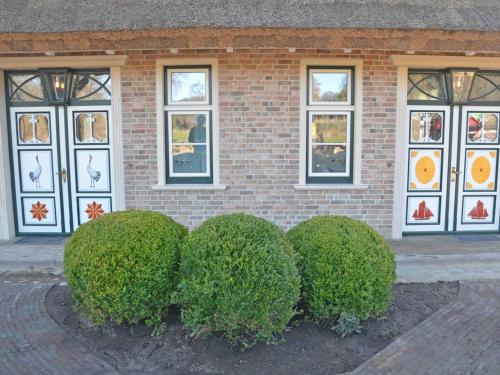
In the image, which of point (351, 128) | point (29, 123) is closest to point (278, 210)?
point (351, 128)

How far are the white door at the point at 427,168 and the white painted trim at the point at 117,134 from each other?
4.87 meters

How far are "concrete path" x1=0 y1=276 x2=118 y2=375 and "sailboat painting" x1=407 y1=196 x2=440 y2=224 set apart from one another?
5652mm

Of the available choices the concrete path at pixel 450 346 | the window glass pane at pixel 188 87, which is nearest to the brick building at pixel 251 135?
the window glass pane at pixel 188 87

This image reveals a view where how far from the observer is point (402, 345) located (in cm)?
356

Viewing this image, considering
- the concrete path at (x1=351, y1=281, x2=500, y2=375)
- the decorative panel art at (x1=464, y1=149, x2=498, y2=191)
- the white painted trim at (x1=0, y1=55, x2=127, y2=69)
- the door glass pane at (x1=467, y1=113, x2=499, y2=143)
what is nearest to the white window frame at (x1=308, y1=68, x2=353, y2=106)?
the door glass pane at (x1=467, y1=113, x2=499, y2=143)

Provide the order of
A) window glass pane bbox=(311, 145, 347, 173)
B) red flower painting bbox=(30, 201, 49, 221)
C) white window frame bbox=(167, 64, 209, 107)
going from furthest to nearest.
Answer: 1. red flower painting bbox=(30, 201, 49, 221)
2. window glass pane bbox=(311, 145, 347, 173)
3. white window frame bbox=(167, 64, 209, 107)

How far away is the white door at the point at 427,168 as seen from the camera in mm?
6930

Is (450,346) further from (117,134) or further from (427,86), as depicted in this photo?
(117,134)

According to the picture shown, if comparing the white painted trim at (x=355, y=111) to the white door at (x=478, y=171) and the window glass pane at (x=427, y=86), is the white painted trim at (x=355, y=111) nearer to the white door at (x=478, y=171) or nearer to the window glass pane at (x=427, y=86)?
the window glass pane at (x=427, y=86)

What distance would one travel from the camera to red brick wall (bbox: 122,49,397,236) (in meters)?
6.52

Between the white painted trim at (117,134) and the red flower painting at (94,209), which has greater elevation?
the white painted trim at (117,134)

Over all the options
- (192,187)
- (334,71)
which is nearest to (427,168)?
(334,71)

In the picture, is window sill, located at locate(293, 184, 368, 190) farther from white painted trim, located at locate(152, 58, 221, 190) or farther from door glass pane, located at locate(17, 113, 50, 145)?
door glass pane, located at locate(17, 113, 50, 145)

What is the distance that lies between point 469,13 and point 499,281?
379 cm
